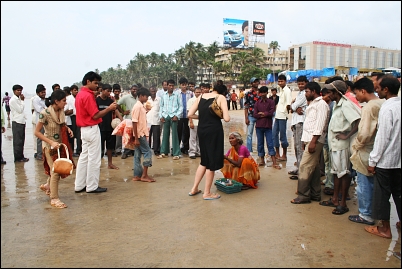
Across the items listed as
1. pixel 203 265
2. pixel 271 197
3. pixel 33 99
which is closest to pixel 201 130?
pixel 271 197

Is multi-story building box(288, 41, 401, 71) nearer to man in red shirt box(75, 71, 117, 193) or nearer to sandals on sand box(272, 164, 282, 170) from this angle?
sandals on sand box(272, 164, 282, 170)

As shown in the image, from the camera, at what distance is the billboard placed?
6644cm

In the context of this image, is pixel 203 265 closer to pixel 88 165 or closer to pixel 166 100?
pixel 88 165

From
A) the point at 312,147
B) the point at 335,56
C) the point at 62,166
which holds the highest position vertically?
the point at 335,56

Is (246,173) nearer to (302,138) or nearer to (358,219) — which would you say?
(302,138)

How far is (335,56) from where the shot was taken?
8688 centimetres

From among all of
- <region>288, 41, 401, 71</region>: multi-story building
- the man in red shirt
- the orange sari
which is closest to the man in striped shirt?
the orange sari

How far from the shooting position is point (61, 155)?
16.8 ft

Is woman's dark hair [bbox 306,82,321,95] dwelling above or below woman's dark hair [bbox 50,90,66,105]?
above

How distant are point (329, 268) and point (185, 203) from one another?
7.83 feet

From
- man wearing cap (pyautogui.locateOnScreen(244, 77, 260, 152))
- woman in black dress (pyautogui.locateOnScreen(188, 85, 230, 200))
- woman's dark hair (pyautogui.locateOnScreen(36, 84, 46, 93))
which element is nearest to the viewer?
woman in black dress (pyautogui.locateOnScreen(188, 85, 230, 200))

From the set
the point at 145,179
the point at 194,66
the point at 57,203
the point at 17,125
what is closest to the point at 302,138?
the point at 145,179

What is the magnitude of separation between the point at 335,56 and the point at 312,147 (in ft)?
298

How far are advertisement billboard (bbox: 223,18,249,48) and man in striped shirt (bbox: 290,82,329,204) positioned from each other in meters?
63.6
